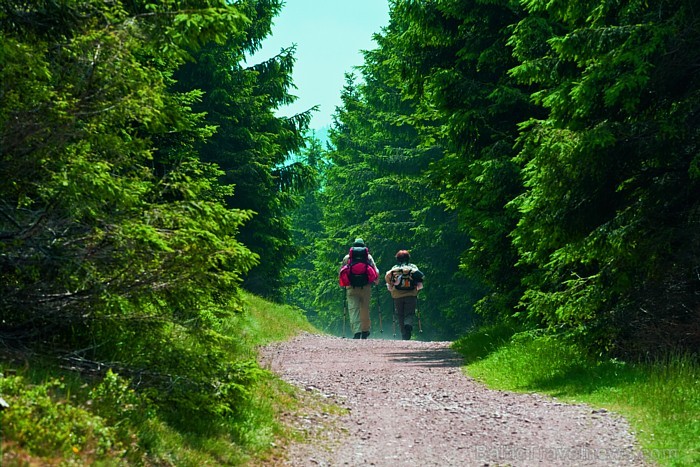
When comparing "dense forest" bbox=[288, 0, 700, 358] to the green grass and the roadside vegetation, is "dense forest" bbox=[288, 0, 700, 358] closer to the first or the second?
the green grass

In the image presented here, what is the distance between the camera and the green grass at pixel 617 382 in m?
7.89

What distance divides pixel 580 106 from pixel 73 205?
6.44 m

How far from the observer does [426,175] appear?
1675 cm

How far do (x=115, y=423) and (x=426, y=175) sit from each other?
37.9 feet

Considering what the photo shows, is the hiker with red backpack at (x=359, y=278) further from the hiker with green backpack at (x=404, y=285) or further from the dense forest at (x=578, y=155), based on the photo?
the dense forest at (x=578, y=155)

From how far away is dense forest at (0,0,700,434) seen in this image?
643 centimetres

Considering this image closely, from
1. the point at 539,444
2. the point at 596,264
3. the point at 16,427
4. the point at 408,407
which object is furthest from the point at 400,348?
the point at 16,427

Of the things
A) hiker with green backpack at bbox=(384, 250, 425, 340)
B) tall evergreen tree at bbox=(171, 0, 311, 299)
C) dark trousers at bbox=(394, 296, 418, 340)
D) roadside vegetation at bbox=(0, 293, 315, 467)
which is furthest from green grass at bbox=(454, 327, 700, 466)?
tall evergreen tree at bbox=(171, 0, 311, 299)

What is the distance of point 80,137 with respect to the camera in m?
6.48

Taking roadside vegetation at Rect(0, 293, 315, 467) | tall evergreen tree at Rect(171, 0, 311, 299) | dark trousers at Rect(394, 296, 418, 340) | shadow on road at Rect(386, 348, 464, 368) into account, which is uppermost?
tall evergreen tree at Rect(171, 0, 311, 299)

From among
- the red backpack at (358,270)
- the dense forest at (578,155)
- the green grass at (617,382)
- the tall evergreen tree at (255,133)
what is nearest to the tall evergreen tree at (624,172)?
the dense forest at (578,155)

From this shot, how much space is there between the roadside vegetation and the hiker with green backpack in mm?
13030

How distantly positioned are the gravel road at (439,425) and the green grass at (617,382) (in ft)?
0.82

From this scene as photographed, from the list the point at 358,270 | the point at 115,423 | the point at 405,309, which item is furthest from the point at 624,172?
the point at 405,309
